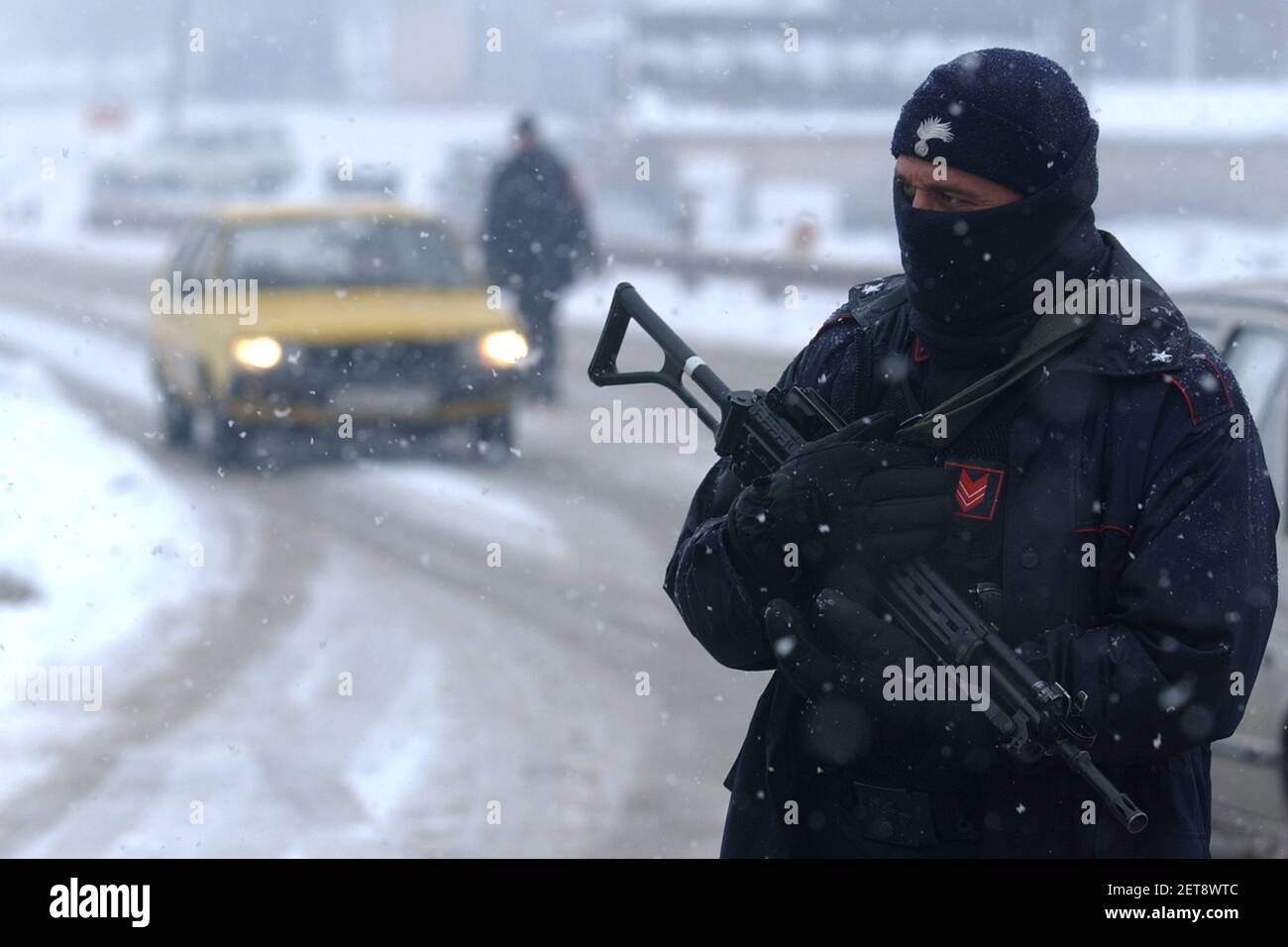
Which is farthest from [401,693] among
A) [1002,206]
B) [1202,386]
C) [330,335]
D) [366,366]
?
[1202,386]

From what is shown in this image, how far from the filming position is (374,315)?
35.8ft

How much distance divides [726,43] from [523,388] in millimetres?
24161

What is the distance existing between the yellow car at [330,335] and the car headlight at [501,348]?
1cm

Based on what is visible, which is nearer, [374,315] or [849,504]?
[849,504]

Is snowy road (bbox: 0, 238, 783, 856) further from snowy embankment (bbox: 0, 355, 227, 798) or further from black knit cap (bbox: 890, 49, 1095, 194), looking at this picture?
black knit cap (bbox: 890, 49, 1095, 194)

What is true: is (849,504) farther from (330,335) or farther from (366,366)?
(330,335)

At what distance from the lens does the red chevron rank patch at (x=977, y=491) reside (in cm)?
223

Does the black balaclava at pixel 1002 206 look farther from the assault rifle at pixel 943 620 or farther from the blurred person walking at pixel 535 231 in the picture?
the blurred person walking at pixel 535 231

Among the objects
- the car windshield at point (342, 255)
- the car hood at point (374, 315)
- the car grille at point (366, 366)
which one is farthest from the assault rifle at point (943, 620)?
the car windshield at point (342, 255)

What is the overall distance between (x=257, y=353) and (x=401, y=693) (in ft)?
14.2

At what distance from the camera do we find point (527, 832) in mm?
5090

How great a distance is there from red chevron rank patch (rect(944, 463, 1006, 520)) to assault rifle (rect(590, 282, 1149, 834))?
0.09 metres

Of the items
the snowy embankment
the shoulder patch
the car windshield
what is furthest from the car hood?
the shoulder patch
